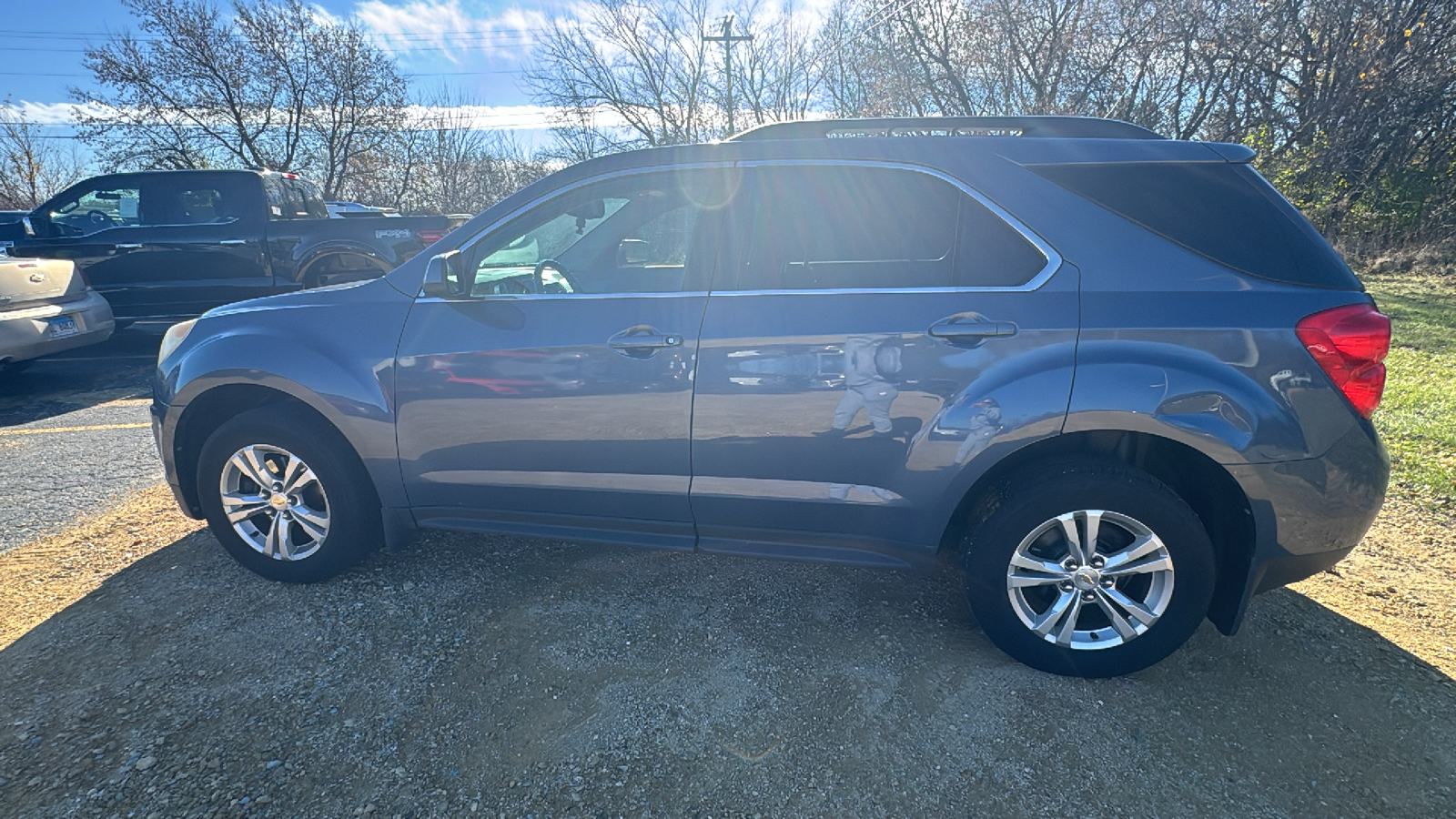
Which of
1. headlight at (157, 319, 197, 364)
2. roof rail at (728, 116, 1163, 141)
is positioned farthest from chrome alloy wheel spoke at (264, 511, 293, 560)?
roof rail at (728, 116, 1163, 141)

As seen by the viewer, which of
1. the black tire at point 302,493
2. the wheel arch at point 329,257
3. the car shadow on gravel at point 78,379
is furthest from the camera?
the wheel arch at point 329,257

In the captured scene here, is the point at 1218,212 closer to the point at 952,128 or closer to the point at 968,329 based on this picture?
the point at 968,329

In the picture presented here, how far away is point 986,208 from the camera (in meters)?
2.46

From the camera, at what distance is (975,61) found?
53.9ft

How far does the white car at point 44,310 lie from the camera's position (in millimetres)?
6195

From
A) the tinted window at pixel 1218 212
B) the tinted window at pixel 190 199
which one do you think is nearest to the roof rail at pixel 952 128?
the tinted window at pixel 1218 212

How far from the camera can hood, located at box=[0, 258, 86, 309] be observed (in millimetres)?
6207

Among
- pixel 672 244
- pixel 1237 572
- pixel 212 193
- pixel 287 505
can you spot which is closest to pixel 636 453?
pixel 672 244

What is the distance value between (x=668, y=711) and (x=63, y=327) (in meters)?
7.41

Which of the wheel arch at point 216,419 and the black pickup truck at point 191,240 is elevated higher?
the black pickup truck at point 191,240

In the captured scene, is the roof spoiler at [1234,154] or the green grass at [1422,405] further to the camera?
the green grass at [1422,405]

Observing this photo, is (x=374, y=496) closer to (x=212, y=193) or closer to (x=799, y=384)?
(x=799, y=384)

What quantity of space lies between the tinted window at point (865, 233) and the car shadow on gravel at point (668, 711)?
1361 millimetres

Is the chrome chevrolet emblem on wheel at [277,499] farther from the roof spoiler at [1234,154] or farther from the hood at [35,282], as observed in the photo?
the hood at [35,282]
